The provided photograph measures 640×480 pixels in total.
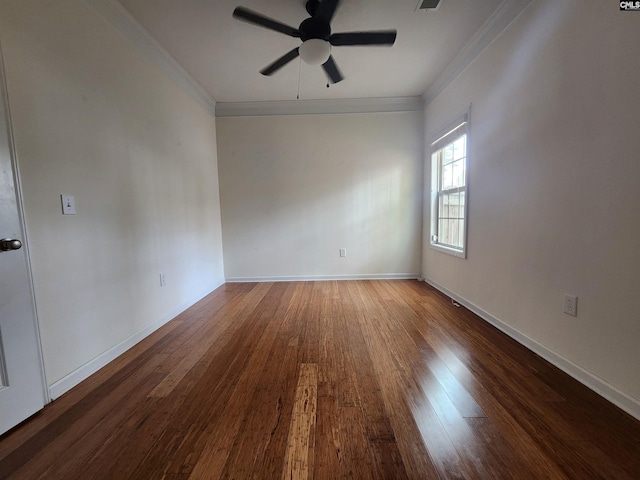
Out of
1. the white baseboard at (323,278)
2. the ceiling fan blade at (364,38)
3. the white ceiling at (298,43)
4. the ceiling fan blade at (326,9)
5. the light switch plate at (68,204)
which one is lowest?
the white baseboard at (323,278)

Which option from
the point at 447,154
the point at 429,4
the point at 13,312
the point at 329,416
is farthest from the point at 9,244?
the point at 447,154

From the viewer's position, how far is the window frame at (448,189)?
256 centimetres

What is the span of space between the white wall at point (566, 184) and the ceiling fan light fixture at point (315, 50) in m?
1.43

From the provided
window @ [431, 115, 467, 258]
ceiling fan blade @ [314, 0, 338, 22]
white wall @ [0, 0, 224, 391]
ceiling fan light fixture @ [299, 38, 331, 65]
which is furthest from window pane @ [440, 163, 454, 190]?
white wall @ [0, 0, 224, 391]

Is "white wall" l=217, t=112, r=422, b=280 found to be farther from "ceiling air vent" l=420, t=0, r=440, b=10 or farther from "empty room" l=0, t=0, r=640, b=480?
"ceiling air vent" l=420, t=0, r=440, b=10

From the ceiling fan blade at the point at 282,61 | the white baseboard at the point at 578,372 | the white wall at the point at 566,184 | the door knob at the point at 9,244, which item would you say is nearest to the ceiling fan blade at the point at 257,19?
the ceiling fan blade at the point at 282,61

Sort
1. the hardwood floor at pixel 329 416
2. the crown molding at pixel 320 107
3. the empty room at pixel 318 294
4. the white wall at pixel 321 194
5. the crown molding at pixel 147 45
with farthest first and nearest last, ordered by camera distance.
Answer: the white wall at pixel 321 194 < the crown molding at pixel 320 107 < the crown molding at pixel 147 45 < the empty room at pixel 318 294 < the hardwood floor at pixel 329 416

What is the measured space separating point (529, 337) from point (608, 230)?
92cm

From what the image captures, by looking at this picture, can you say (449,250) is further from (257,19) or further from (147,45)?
(147,45)

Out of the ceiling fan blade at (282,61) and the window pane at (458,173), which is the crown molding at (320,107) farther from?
the ceiling fan blade at (282,61)

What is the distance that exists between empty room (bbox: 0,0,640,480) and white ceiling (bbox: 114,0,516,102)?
25 millimetres

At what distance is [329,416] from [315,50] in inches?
96.1

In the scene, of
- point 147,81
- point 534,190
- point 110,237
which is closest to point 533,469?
point 534,190

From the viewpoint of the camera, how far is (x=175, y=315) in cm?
259
